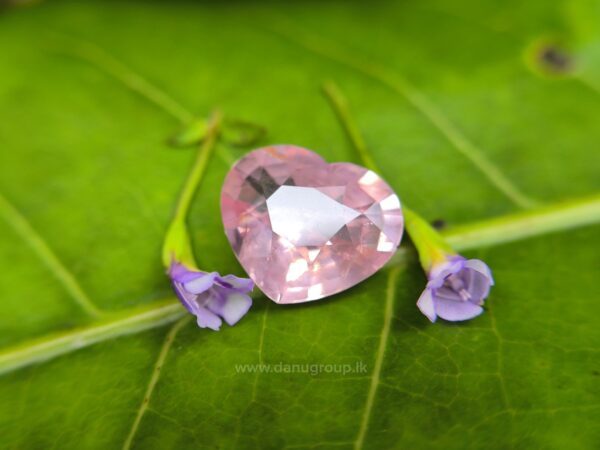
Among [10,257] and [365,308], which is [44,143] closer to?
[10,257]

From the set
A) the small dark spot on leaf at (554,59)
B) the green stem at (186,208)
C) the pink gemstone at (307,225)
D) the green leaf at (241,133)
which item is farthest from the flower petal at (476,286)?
the small dark spot on leaf at (554,59)

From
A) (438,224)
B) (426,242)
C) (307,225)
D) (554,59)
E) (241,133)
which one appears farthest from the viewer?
(554,59)

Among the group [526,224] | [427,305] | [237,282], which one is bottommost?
[526,224]

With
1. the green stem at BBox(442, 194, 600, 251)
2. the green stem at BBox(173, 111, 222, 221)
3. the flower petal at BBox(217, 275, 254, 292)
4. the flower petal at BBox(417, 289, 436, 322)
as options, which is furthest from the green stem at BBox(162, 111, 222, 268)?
the green stem at BBox(442, 194, 600, 251)

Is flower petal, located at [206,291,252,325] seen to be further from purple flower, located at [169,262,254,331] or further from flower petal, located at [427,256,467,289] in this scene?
flower petal, located at [427,256,467,289]

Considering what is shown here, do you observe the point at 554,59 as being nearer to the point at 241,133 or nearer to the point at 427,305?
the point at 241,133

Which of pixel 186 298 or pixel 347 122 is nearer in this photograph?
pixel 186 298

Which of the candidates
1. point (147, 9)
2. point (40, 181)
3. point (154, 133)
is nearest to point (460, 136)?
point (154, 133)

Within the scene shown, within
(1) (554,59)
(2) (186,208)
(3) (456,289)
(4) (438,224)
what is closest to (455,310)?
(3) (456,289)
